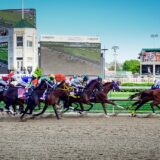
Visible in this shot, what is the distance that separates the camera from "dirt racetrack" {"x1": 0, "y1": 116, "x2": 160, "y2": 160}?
27.0 ft

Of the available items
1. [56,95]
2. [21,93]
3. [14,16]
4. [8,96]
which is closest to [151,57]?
[14,16]

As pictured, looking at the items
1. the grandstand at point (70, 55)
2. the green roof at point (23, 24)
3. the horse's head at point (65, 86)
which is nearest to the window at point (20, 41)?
the green roof at point (23, 24)

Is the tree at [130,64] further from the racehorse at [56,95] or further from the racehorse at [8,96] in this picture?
the racehorse at [56,95]

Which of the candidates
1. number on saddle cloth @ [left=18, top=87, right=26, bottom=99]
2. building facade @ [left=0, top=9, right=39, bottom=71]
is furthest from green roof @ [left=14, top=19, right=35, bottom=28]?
number on saddle cloth @ [left=18, top=87, right=26, bottom=99]

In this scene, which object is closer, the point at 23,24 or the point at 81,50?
the point at 81,50

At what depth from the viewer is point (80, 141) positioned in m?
9.84

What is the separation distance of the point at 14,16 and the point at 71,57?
803 centimetres

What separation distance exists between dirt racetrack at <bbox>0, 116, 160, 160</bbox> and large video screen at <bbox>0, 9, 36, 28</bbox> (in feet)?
136

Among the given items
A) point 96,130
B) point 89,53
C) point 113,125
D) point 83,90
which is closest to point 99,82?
point 83,90

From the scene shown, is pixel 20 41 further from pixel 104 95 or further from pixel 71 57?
pixel 104 95

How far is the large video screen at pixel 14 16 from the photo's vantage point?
177ft

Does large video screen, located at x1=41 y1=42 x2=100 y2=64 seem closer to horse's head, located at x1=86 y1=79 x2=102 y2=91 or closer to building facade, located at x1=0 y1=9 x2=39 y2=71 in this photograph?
building facade, located at x1=0 y1=9 x2=39 y2=71

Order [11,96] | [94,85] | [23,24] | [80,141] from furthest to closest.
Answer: [23,24]
[94,85]
[11,96]
[80,141]

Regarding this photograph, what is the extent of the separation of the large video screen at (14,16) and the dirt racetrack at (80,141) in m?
41.4
